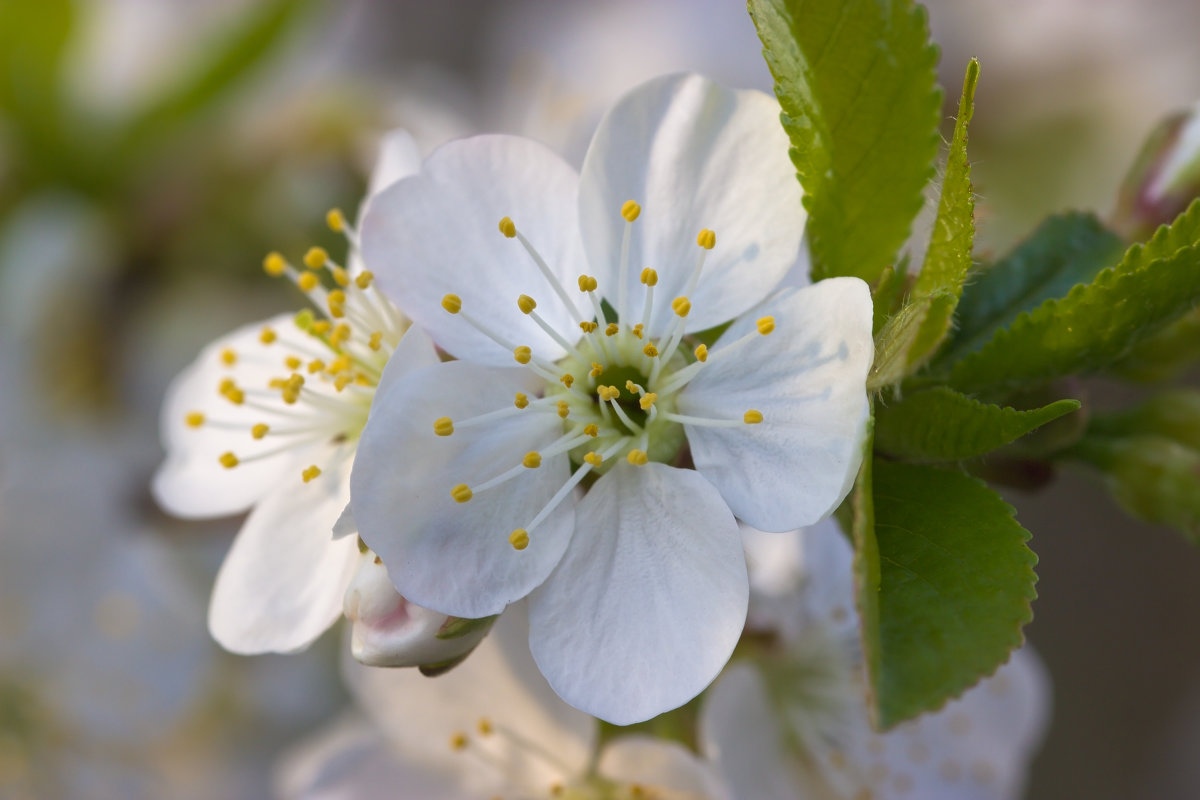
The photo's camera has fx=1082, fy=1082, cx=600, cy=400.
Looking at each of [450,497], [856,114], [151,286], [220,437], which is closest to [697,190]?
[856,114]

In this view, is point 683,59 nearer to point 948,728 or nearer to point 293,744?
point 293,744

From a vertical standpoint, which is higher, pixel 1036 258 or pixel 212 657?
pixel 1036 258

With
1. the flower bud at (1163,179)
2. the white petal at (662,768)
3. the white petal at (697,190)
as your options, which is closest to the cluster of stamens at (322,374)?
the white petal at (697,190)

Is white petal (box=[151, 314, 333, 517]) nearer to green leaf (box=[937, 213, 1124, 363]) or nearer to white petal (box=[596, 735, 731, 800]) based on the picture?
white petal (box=[596, 735, 731, 800])

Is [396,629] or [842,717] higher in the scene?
[396,629]

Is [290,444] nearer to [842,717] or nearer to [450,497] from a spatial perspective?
[450,497]

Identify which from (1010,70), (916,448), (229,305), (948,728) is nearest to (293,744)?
(229,305)

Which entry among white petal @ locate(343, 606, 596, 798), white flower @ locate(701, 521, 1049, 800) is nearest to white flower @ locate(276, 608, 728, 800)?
white petal @ locate(343, 606, 596, 798)
